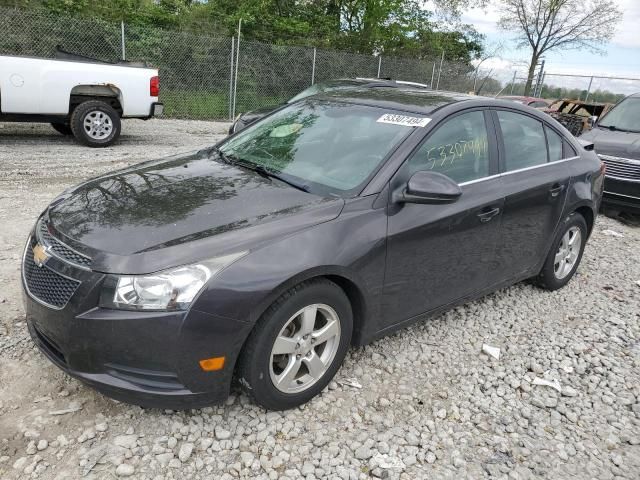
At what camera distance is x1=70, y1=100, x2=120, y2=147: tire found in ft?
29.0

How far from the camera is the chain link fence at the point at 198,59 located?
39.6ft

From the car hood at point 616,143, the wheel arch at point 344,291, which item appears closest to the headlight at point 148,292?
the wheel arch at point 344,291

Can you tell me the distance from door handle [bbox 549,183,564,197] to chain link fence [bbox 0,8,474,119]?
35.1ft

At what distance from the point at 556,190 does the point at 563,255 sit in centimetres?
78

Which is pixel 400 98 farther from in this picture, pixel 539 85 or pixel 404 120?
pixel 539 85

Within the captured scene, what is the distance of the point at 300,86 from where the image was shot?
16641mm

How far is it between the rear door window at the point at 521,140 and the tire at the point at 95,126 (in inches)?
290

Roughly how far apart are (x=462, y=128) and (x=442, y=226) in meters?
0.76

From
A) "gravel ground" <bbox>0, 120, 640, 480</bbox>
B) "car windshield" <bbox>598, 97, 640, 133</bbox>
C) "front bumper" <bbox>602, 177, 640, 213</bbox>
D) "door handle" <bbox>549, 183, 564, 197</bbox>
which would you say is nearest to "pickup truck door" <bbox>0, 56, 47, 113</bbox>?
"gravel ground" <bbox>0, 120, 640, 480</bbox>

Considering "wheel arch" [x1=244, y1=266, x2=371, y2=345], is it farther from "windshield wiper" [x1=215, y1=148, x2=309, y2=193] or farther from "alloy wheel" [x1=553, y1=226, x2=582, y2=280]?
"alloy wheel" [x1=553, y1=226, x2=582, y2=280]

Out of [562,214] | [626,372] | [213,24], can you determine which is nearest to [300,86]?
[213,24]

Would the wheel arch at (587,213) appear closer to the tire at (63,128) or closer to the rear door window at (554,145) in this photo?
the rear door window at (554,145)

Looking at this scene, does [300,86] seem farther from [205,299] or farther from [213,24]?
[205,299]

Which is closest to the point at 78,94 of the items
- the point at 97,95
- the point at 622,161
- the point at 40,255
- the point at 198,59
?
the point at 97,95
